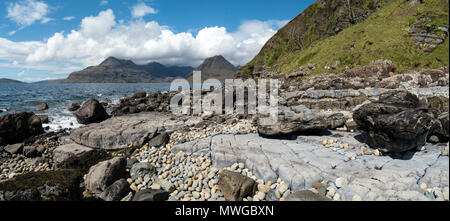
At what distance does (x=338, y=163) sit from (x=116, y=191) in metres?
7.70

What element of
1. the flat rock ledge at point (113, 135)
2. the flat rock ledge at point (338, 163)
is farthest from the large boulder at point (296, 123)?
the flat rock ledge at point (113, 135)

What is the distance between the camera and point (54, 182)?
6195mm

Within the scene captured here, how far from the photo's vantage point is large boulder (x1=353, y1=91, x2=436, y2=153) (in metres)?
5.91

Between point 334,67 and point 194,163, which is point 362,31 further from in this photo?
point 194,163

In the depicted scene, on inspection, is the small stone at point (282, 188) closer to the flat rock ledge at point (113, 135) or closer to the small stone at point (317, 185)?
the small stone at point (317, 185)

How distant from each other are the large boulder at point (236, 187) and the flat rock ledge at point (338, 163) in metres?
0.80

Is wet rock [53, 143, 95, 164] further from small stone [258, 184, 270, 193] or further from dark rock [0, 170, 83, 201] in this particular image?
small stone [258, 184, 270, 193]

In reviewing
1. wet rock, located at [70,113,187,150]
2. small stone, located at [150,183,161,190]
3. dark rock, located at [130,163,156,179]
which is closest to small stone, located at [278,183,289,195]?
small stone, located at [150,183,161,190]

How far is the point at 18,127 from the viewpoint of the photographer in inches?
632

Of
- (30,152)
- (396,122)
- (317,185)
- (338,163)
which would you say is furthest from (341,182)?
(30,152)

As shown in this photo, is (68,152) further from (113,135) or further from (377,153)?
(377,153)

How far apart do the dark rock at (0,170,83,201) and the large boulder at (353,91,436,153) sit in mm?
10427
